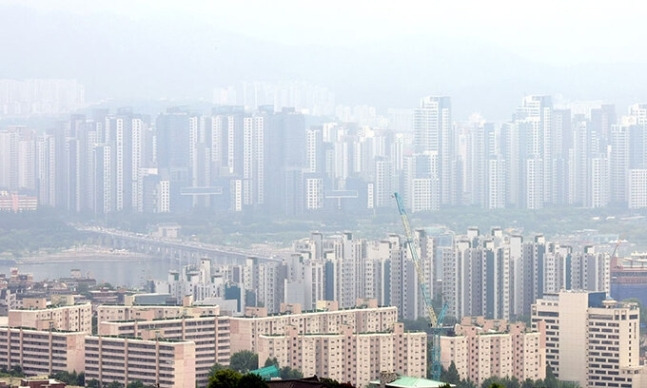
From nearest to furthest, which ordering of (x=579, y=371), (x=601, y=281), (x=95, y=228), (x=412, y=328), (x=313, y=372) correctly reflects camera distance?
(x=313, y=372)
(x=579, y=371)
(x=412, y=328)
(x=601, y=281)
(x=95, y=228)

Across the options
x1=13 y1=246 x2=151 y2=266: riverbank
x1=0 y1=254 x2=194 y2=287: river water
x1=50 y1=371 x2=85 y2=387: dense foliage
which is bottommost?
x1=50 y1=371 x2=85 y2=387: dense foliage

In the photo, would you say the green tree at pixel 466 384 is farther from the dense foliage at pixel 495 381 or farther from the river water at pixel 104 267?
the river water at pixel 104 267

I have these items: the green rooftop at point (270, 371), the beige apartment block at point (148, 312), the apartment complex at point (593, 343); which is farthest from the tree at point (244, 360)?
the apartment complex at point (593, 343)

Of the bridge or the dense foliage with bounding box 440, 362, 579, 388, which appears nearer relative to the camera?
the dense foliage with bounding box 440, 362, 579, 388

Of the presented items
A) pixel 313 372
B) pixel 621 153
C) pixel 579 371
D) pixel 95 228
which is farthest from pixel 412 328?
pixel 621 153

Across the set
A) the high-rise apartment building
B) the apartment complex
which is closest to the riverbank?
the high-rise apartment building

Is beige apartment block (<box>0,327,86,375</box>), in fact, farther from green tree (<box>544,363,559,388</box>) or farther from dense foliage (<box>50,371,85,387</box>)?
green tree (<box>544,363,559,388</box>)

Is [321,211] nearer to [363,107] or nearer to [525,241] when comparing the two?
[363,107]
